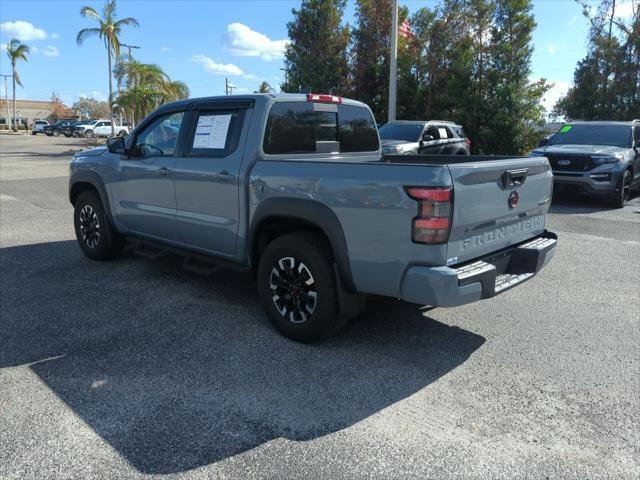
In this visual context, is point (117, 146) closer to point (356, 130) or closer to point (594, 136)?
point (356, 130)

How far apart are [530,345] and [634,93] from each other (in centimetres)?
2320

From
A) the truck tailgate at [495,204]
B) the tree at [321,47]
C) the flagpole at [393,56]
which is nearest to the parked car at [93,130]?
the tree at [321,47]

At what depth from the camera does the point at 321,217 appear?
3.77m

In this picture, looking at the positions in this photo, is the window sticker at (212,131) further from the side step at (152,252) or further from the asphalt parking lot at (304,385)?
the asphalt parking lot at (304,385)

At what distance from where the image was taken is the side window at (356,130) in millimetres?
5105

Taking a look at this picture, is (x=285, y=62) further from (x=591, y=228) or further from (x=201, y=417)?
(x=201, y=417)

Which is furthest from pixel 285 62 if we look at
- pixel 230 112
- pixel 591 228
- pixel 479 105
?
pixel 230 112

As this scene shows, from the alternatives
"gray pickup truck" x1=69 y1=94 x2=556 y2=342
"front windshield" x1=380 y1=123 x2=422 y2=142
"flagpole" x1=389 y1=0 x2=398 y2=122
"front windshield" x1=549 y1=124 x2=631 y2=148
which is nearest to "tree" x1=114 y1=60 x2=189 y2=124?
"flagpole" x1=389 y1=0 x2=398 y2=122

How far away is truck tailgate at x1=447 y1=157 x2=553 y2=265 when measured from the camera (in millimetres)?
3428

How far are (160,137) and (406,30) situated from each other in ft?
57.9

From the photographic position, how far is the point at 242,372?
12.1ft

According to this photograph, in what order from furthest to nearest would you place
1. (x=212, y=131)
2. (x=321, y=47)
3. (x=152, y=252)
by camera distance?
(x=321, y=47) → (x=152, y=252) → (x=212, y=131)

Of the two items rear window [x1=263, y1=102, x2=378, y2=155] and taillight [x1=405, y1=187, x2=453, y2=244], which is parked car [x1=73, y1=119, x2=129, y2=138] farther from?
taillight [x1=405, y1=187, x2=453, y2=244]

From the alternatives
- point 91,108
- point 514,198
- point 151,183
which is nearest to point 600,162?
point 514,198
